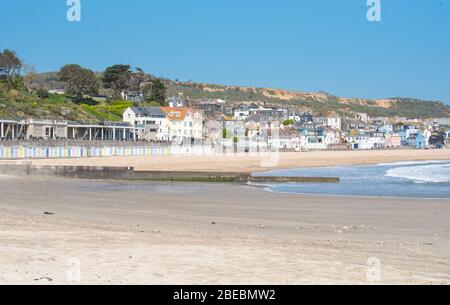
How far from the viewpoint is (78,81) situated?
116938mm

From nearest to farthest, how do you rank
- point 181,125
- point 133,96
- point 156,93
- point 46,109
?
point 46,109
point 181,125
point 156,93
point 133,96

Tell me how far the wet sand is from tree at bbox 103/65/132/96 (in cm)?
11106

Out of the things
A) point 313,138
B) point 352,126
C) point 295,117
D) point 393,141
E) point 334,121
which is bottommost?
point 393,141

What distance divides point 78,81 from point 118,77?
13.0m

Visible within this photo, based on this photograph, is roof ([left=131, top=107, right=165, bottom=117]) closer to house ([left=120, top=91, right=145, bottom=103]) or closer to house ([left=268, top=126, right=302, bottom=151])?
house ([left=120, top=91, right=145, bottom=103])

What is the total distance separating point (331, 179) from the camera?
1139 inches

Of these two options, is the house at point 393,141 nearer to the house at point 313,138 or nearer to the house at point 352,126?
the house at point 352,126

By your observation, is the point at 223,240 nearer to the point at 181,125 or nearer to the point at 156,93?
the point at 181,125

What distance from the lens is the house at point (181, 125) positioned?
102 meters

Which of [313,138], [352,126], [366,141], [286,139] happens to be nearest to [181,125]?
[286,139]
